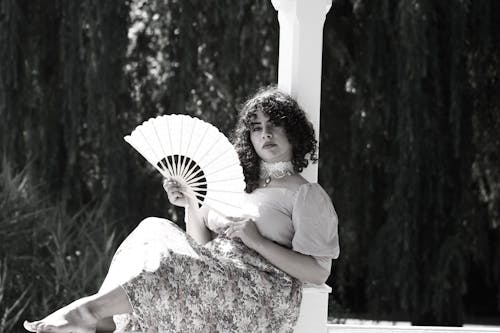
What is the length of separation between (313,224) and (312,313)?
0.94 feet

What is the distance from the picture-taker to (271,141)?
307 centimetres

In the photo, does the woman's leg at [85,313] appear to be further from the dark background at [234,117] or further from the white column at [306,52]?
the dark background at [234,117]

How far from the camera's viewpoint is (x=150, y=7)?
18.0ft

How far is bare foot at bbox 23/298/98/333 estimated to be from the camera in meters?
2.55

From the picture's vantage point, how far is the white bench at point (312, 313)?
9.81 feet

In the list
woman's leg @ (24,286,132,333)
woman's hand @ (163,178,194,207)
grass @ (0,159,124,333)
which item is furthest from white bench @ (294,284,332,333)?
grass @ (0,159,124,333)

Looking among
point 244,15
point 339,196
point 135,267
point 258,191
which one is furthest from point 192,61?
point 135,267

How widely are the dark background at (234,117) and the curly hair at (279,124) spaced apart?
2.00 metres

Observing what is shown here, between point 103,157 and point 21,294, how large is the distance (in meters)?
0.93

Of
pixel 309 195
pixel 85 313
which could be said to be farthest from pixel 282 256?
pixel 85 313

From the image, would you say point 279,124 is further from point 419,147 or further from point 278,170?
point 419,147

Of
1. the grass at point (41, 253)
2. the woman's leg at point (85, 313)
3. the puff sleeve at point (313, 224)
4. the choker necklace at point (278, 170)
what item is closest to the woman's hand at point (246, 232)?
the puff sleeve at point (313, 224)

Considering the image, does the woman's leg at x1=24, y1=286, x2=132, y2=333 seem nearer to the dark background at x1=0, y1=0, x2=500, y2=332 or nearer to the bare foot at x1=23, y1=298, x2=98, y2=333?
the bare foot at x1=23, y1=298, x2=98, y2=333

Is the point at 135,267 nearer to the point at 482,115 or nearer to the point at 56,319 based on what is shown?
the point at 56,319
